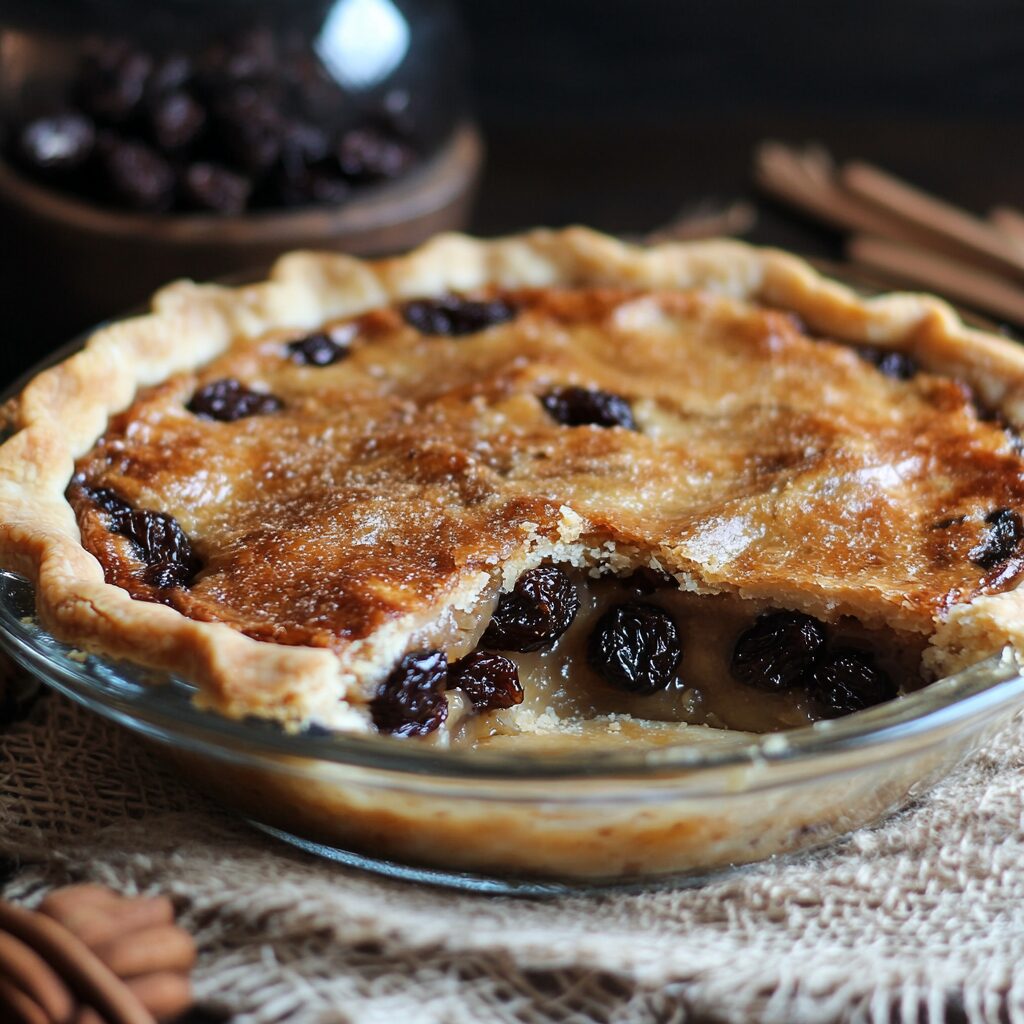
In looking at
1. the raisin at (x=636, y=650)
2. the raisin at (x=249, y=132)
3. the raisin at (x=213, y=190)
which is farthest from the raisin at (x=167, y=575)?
the raisin at (x=249, y=132)

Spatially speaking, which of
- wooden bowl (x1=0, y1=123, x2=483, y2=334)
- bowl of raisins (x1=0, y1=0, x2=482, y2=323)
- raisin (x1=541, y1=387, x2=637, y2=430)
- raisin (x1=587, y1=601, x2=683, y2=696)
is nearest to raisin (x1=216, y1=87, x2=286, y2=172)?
bowl of raisins (x1=0, y1=0, x2=482, y2=323)

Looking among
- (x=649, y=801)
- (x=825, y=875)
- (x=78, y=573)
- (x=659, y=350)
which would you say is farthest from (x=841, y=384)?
(x=78, y=573)

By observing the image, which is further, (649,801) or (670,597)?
(670,597)

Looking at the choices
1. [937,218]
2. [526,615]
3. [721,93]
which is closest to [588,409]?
[526,615]

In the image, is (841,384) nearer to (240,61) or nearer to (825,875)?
(825,875)

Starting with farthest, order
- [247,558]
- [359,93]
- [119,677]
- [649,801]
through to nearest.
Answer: [359,93] → [247,558] → [119,677] → [649,801]

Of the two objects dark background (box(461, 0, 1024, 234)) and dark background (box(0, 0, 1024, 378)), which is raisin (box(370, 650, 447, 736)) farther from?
dark background (box(461, 0, 1024, 234))

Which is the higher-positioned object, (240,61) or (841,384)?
(240,61)

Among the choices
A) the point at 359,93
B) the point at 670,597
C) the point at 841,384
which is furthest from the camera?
the point at 359,93
